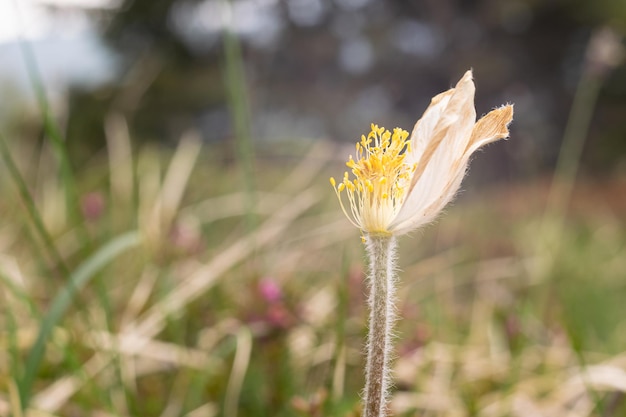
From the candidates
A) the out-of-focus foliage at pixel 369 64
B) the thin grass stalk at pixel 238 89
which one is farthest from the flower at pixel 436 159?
the out-of-focus foliage at pixel 369 64

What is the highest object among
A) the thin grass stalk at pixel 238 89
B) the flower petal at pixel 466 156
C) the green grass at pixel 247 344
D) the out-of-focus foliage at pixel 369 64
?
the out-of-focus foliage at pixel 369 64

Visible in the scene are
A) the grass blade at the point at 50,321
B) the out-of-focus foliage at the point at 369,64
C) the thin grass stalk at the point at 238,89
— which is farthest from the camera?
the out-of-focus foliage at the point at 369,64

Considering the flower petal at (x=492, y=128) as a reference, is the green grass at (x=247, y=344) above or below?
above

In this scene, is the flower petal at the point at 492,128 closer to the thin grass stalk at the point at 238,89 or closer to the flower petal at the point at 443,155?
the flower petal at the point at 443,155

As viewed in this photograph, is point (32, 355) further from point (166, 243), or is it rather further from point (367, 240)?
point (166, 243)

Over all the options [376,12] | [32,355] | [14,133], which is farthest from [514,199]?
[32,355]

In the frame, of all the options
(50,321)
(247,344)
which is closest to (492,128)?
(50,321)

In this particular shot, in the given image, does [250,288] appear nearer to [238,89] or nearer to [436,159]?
[238,89]
